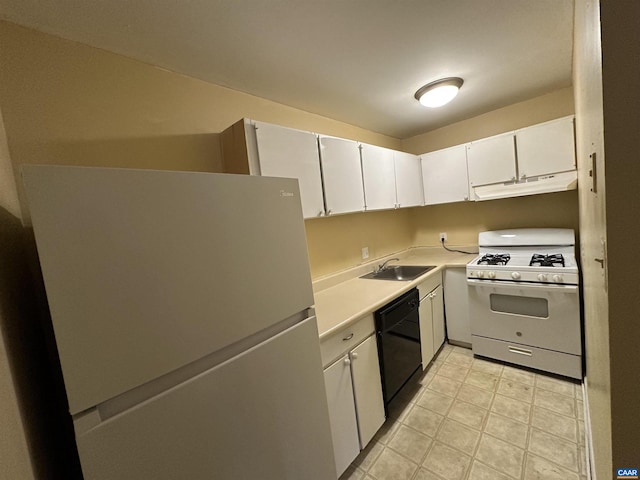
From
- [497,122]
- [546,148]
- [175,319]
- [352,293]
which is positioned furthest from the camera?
[497,122]

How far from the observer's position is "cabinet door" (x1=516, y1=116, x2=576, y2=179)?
208 cm

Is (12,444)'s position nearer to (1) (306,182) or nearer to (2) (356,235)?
(1) (306,182)

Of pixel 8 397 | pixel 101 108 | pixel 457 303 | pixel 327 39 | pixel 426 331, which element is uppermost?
pixel 327 39

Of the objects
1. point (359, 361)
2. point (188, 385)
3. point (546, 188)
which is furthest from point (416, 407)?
point (546, 188)

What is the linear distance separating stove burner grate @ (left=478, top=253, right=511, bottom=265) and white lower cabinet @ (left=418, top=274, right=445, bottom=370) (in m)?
0.42

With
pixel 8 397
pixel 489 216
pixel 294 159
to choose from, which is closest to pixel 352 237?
pixel 294 159

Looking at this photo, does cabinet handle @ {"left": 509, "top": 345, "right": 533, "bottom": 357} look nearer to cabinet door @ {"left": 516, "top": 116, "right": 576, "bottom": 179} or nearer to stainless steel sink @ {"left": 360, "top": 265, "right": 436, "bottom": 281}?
stainless steel sink @ {"left": 360, "top": 265, "right": 436, "bottom": 281}

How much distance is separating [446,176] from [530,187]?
742 mm

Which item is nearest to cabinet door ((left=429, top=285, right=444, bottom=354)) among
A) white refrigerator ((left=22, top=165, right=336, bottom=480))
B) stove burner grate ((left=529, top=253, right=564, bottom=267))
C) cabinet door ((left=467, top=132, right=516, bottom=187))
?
stove burner grate ((left=529, top=253, right=564, bottom=267))

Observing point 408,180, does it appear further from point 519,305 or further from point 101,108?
point 101,108

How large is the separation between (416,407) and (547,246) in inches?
75.8

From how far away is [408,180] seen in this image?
2.68 metres

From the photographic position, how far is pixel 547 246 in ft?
7.84

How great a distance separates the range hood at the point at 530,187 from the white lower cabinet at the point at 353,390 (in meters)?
1.86
